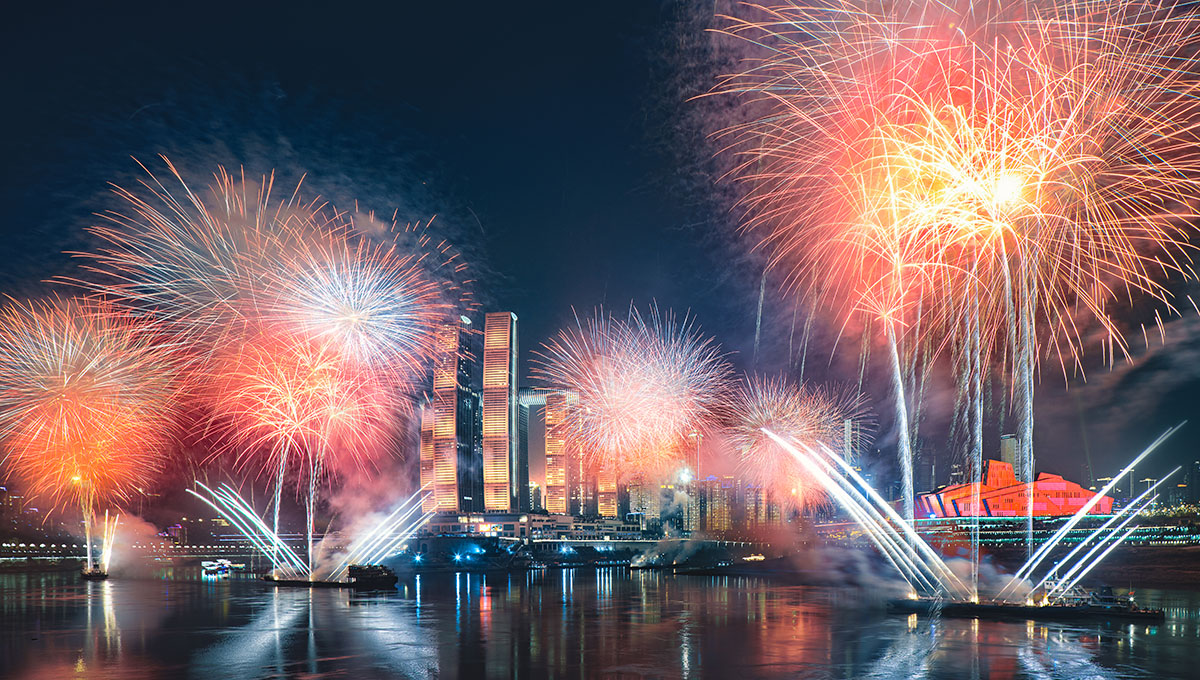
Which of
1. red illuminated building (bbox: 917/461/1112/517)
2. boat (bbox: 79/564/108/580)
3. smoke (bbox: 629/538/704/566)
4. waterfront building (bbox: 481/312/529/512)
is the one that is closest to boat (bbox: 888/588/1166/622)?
boat (bbox: 79/564/108/580)

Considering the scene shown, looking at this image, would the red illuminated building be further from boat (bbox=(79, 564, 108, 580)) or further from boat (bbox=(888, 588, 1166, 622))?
boat (bbox=(79, 564, 108, 580))

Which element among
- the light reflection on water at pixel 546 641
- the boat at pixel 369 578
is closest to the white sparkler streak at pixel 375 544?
the boat at pixel 369 578

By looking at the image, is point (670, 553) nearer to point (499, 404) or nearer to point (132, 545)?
point (499, 404)

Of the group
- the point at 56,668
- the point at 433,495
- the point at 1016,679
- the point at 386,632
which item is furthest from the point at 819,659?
the point at 433,495

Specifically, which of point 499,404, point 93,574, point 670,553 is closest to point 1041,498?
point 670,553

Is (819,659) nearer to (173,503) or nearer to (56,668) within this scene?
(56,668)

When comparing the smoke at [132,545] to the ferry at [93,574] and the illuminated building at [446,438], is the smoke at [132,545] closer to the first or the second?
the ferry at [93,574]

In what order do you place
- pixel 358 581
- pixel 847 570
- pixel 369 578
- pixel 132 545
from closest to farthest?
pixel 358 581
pixel 369 578
pixel 847 570
pixel 132 545
